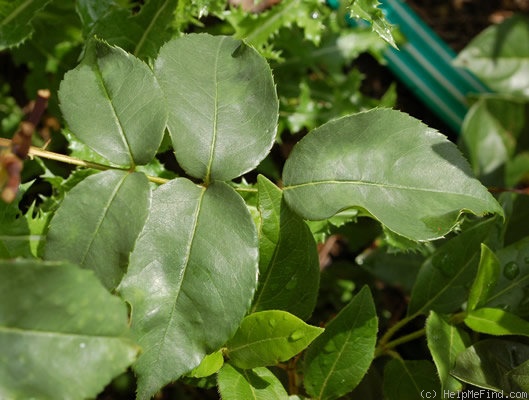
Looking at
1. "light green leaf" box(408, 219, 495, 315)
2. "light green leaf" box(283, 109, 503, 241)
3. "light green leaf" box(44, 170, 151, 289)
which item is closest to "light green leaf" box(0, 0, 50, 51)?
"light green leaf" box(44, 170, 151, 289)

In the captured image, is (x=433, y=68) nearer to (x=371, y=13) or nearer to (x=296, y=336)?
(x=371, y=13)

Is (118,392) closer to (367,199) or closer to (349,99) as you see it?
(367,199)

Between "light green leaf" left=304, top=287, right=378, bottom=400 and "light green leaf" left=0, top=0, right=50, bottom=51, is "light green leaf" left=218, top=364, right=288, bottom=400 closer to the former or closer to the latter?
"light green leaf" left=304, top=287, right=378, bottom=400

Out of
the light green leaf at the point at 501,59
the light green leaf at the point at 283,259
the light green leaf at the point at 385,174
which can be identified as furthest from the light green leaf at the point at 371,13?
the light green leaf at the point at 501,59

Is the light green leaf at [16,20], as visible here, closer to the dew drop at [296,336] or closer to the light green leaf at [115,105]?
the light green leaf at [115,105]

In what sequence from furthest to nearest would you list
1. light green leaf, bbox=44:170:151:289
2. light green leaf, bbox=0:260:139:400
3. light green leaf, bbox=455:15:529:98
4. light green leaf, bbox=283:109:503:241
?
light green leaf, bbox=455:15:529:98 < light green leaf, bbox=283:109:503:241 < light green leaf, bbox=44:170:151:289 < light green leaf, bbox=0:260:139:400
